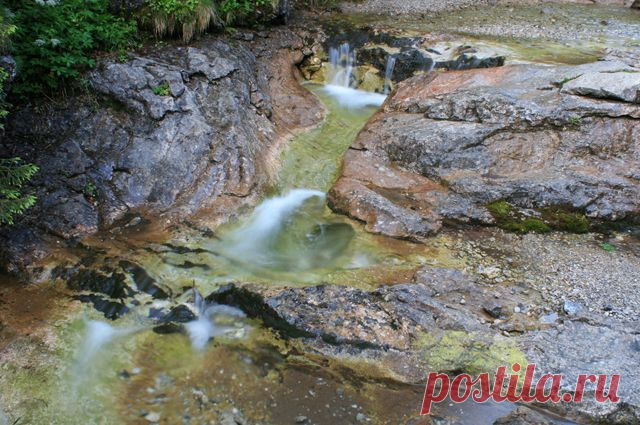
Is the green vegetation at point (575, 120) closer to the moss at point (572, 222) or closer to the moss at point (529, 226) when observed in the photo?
the moss at point (572, 222)

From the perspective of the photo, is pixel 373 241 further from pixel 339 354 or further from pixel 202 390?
pixel 202 390

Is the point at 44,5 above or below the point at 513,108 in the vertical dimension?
above

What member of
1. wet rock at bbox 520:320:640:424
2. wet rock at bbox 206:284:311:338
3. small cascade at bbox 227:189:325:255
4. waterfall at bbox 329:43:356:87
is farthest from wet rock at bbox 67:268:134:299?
waterfall at bbox 329:43:356:87

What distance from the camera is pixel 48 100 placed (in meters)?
7.00

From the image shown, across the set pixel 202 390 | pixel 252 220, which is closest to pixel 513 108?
pixel 252 220

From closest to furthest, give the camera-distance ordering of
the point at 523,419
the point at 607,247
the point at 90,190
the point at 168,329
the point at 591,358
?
the point at 523,419, the point at 591,358, the point at 168,329, the point at 607,247, the point at 90,190

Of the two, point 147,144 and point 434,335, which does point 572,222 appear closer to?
point 434,335

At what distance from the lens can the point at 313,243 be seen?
662cm

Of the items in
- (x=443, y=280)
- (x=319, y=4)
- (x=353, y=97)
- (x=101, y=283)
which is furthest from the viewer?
(x=319, y=4)

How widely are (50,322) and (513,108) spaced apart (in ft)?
22.7

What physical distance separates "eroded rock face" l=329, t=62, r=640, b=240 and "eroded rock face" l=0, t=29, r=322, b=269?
1802 millimetres

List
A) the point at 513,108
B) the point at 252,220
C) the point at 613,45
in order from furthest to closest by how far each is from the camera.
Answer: the point at 613,45, the point at 513,108, the point at 252,220

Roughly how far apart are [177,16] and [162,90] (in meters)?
1.70

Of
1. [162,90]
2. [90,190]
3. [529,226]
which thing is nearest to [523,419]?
[529,226]
